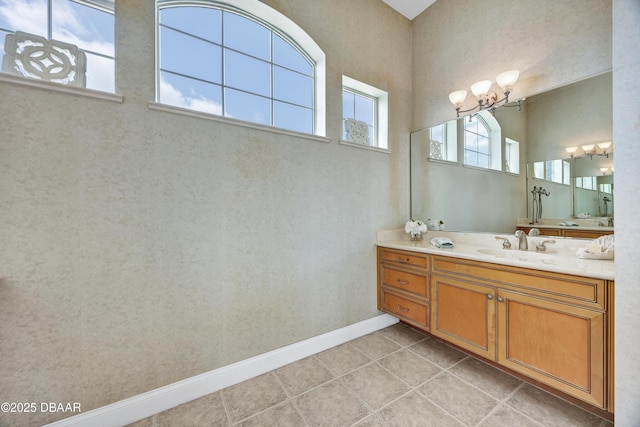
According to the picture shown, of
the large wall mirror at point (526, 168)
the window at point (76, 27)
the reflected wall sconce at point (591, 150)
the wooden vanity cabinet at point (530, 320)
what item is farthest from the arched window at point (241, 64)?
the reflected wall sconce at point (591, 150)

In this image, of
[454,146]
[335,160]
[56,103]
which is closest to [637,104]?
[454,146]

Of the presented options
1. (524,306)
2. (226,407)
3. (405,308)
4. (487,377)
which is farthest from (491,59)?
(226,407)

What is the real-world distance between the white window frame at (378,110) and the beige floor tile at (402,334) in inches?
72.5

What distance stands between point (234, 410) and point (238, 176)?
1490 millimetres

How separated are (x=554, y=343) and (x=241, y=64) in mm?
2773

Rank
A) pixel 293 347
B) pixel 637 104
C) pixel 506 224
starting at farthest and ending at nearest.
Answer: pixel 506 224
pixel 293 347
pixel 637 104

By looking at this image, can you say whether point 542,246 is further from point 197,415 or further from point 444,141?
point 197,415

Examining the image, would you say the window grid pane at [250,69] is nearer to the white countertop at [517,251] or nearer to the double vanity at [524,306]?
the white countertop at [517,251]

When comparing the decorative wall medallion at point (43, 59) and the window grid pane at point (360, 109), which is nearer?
the decorative wall medallion at point (43, 59)

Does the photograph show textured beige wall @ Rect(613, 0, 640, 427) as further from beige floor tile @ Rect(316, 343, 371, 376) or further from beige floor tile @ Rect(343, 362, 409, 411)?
beige floor tile @ Rect(316, 343, 371, 376)

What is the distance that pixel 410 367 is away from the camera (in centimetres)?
183

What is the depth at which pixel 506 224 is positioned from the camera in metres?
2.06

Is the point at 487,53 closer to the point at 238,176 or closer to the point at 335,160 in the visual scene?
the point at 335,160

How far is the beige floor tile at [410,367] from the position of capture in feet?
5.60
